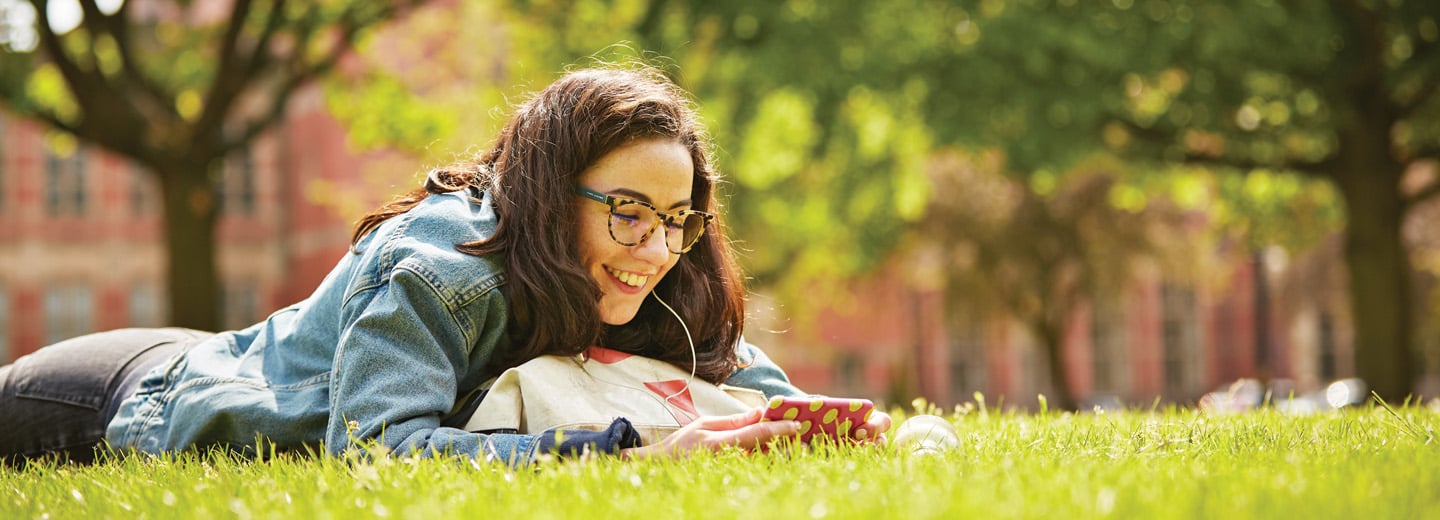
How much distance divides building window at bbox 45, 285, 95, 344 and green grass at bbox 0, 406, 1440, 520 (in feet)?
136

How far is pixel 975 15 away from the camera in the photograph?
14.5 meters

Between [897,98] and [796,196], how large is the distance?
9851 millimetres

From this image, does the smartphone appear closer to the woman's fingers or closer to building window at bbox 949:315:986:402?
the woman's fingers

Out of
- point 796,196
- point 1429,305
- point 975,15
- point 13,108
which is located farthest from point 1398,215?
point 1429,305

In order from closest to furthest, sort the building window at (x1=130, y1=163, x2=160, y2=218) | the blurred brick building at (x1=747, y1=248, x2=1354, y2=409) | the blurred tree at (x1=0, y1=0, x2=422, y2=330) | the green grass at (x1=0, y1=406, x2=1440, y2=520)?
the green grass at (x1=0, y1=406, x2=1440, y2=520), the blurred tree at (x1=0, y1=0, x2=422, y2=330), the building window at (x1=130, y1=163, x2=160, y2=218), the blurred brick building at (x1=747, y1=248, x2=1354, y2=409)

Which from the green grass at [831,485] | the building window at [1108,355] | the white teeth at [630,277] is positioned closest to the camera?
the green grass at [831,485]

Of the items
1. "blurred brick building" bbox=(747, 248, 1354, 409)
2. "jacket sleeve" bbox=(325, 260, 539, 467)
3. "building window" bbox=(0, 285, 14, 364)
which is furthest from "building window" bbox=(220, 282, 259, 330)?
"jacket sleeve" bbox=(325, 260, 539, 467)

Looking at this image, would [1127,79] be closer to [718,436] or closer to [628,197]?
[628,197]

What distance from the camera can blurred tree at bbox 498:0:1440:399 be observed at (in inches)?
545

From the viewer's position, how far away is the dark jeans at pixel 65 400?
4.52 m

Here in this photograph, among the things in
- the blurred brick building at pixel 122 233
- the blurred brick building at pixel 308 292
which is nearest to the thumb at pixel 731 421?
the blurred brick building at pixel 308 292

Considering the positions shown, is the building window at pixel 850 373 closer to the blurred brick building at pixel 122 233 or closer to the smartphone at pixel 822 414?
the blurred brick building at pixel 122 233

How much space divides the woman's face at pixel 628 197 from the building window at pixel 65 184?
137 ft

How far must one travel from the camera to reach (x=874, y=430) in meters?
3.89
